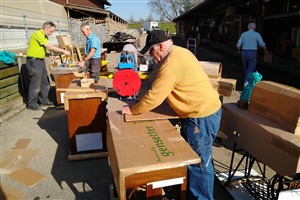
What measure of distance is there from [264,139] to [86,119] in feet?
7.90

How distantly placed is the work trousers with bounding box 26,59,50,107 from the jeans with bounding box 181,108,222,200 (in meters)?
4.69

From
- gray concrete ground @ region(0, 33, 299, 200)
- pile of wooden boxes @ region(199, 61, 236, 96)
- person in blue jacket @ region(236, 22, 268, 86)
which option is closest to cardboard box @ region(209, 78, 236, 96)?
pile of wooden boxes @ region(199, 61, 236, 96)

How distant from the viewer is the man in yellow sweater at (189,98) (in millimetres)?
2164

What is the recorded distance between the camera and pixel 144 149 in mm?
1913

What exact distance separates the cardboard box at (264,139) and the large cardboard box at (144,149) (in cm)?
87

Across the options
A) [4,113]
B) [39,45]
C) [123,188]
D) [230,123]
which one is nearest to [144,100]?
[123,188]

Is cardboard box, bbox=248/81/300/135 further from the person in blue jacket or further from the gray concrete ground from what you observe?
the person in blue jacket

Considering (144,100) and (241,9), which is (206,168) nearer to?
(144,100)

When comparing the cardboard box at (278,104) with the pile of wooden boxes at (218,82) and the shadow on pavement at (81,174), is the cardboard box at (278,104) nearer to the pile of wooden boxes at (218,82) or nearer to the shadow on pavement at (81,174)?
the pile of wooden boxes at (218,82)

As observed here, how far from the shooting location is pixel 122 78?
10.3 feet

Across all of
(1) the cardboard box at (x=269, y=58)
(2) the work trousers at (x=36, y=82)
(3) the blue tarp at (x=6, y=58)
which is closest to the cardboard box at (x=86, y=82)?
(2) the work trousers at (x=36, y=82)

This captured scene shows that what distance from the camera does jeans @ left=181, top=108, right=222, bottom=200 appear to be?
2.31 metres

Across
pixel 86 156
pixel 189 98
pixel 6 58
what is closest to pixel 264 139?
pixel 189 98

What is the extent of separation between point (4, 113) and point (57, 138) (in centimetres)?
217
